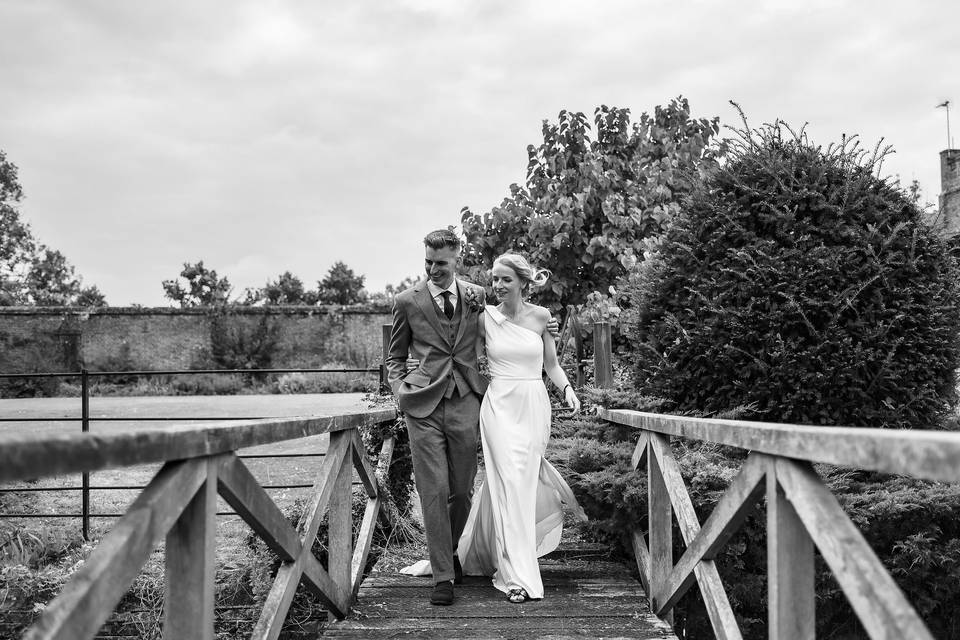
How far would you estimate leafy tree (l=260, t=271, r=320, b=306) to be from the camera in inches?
1711

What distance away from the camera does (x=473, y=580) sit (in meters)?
4.91

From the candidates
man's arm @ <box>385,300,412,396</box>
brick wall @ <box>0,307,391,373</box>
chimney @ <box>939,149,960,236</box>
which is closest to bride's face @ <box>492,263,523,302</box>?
man's arm @ <box>385,300,412,396</box>

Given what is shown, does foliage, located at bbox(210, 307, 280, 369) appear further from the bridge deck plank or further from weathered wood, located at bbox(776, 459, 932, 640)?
weathered wood, located at bbox(776, 459, 932, 640)

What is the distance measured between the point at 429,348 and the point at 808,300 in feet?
7.02

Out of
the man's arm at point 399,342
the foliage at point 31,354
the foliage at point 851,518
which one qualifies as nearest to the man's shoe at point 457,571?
the foliage at point 851,518

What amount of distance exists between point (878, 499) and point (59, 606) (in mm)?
4073

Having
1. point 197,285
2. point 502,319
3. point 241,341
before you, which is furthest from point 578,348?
point 197,285

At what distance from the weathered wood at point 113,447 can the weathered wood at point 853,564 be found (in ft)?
4.76

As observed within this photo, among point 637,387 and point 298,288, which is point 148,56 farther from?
point 298,288

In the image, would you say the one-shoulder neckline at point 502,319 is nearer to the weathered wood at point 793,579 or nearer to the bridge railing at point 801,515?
the bridge railing at point 801,515

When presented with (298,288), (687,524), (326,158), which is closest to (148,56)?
(326,158)

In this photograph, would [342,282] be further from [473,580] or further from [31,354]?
[473,580]

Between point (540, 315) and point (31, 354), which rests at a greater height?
point (540, 315)

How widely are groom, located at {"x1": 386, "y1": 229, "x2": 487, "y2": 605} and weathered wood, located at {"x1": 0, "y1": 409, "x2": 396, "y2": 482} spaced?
1708mm
